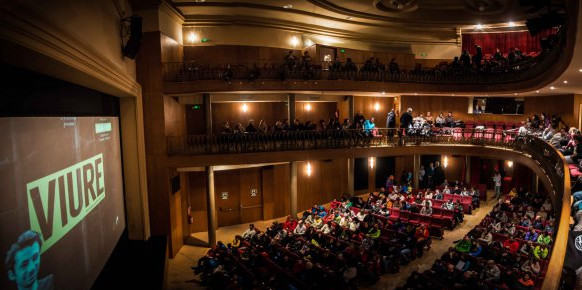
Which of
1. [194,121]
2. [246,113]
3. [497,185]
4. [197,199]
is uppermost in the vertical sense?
[246,113]

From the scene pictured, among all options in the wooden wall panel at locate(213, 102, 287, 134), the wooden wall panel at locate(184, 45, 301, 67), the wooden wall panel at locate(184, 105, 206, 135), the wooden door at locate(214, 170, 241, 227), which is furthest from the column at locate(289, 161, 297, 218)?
the wooden wall panel at locate(184, 45, 301, 67)

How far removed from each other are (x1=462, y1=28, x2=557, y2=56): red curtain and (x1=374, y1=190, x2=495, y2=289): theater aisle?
31.0 feet

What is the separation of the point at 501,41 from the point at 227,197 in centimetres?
1777

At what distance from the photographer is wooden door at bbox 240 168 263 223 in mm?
16250

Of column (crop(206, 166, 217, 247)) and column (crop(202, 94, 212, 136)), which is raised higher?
column (crop(202, 94, 212, 136))

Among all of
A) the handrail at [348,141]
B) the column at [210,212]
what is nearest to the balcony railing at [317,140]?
the handrail at [348,141]

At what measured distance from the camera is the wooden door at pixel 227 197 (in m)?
15.8

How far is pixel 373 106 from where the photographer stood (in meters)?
20.2

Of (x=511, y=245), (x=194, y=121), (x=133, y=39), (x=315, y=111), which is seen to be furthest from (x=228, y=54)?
A: (x=511, y=245)

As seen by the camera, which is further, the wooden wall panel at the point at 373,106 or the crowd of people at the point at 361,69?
the wooden wall panel at the point at 373,106

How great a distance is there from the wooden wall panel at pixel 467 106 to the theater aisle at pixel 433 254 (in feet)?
20.4

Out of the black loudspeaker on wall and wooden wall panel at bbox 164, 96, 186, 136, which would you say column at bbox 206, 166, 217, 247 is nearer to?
wooden wall panel at bbox 164, 96, 186, 136

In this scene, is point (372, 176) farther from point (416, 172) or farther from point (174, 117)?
point (174, 117)

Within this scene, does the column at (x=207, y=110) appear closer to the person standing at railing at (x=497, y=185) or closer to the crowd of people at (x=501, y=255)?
the crowd of people at (x=501, y=255)
